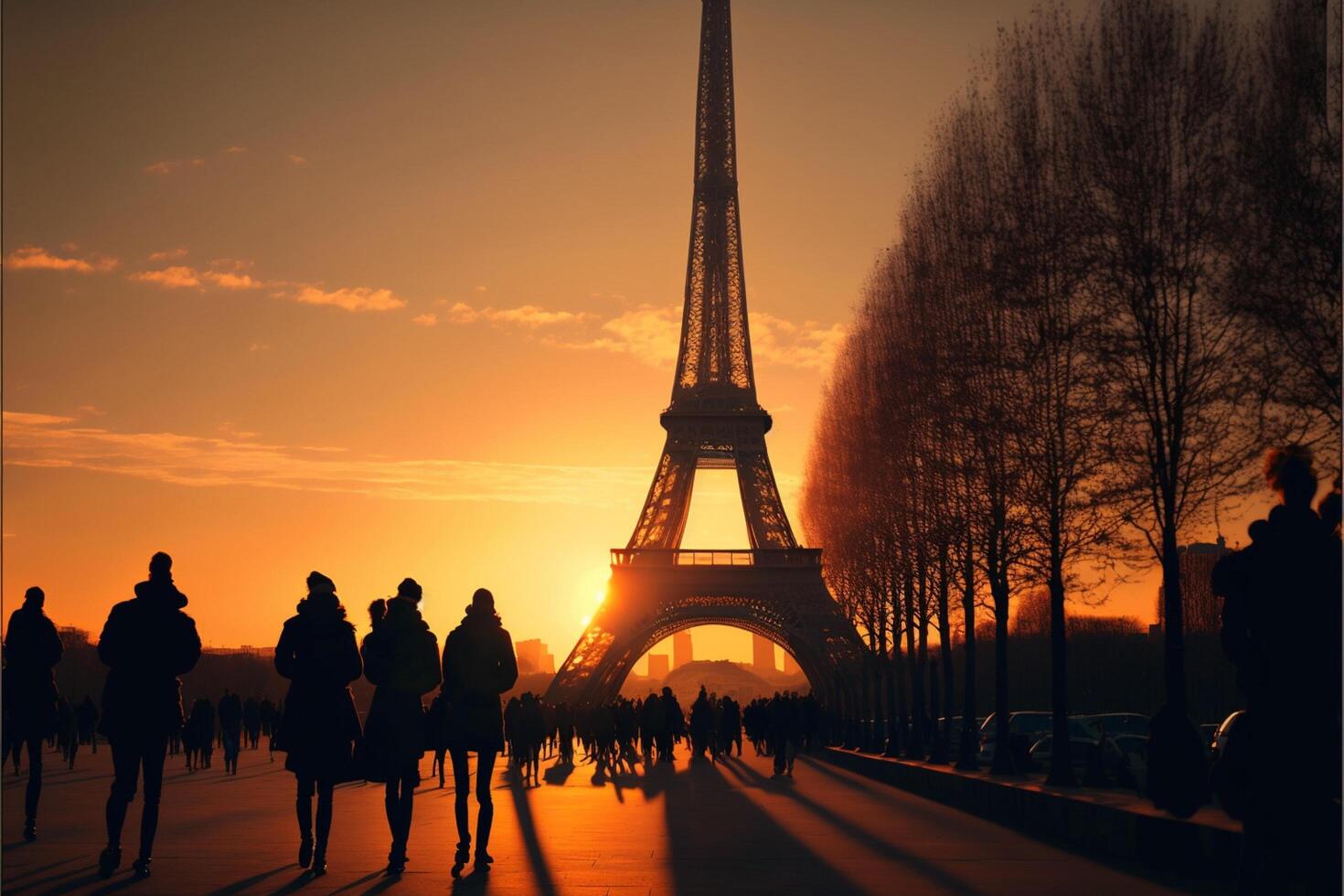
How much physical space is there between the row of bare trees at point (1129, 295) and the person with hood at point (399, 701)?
11459mm

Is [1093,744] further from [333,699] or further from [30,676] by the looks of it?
[30,676]

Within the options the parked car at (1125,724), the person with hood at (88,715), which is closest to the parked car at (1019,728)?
the parked car at (1125,724)

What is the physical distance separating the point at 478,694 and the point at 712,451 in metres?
72.2

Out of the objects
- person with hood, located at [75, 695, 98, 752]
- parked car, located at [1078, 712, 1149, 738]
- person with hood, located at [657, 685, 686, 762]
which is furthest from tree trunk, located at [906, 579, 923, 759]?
person with hood, located at [75, 695, 98, 752]

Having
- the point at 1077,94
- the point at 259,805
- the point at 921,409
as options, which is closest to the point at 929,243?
the point at 921,409

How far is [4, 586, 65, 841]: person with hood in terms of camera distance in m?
18.1

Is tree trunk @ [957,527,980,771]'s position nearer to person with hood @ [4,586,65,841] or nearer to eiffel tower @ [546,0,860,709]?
person with hood @ [4,586,65,841]

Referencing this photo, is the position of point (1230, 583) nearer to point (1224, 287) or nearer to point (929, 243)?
point (1224, 287)

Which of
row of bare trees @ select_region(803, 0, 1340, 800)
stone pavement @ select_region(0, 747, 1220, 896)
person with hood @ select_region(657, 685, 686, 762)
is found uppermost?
row of bare trees @ select_region(803, 0, 1340, 800)

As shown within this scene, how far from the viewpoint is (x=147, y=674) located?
1481cm

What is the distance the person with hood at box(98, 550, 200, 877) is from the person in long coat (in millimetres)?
901

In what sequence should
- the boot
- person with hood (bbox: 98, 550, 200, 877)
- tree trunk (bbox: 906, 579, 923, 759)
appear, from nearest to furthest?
the boot, person with hood (bbox: 98, 550, 200, 877), tree trunk (bbox: 906, 579, 923, 759)

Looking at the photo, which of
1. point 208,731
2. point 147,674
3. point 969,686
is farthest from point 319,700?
point 208,731

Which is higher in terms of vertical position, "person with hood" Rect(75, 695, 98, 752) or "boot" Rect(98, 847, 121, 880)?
"boot" Rect(98, 847, 121, 880)
